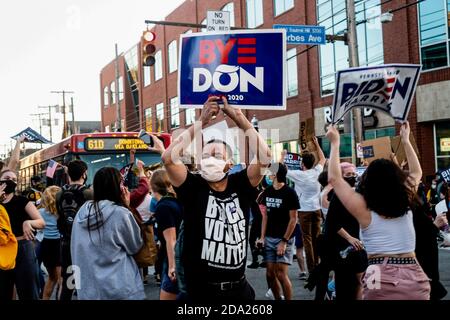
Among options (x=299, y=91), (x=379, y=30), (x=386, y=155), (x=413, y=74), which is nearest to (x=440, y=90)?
(x=379, y=30)

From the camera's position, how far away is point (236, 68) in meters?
5.35

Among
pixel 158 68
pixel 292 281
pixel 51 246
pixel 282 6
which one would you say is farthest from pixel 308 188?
pixel 158 68

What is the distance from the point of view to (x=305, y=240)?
9922mm

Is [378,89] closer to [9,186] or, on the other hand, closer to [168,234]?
[168,234]

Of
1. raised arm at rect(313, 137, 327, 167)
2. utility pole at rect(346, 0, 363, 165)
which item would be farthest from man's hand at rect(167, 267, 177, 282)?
utility pole at rect(346, 0, 363, 165)

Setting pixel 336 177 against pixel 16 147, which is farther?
pixel 16 147

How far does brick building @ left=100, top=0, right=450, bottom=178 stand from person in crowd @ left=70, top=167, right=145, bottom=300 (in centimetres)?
1399

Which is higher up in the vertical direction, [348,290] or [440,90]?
[440,90]

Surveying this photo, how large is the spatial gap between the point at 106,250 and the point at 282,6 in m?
25.7

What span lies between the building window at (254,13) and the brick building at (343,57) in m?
0.05

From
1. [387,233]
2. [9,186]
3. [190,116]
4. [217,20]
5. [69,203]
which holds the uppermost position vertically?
[190,116]

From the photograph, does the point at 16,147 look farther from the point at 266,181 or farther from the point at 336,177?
the point at 266,181

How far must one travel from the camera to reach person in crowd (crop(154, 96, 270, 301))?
13.5ft

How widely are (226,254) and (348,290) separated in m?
2.26
